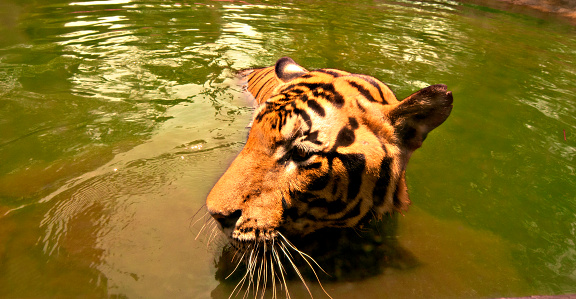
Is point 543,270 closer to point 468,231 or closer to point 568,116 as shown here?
point 468,231

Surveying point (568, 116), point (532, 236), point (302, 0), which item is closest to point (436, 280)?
point (532, 236)

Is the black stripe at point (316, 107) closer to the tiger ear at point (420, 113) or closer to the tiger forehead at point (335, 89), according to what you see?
the tiger forehead at point (335, 89)

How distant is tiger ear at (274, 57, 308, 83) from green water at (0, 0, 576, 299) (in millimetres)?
1081

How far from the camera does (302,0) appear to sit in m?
15.0

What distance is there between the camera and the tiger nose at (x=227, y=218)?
1.91 m

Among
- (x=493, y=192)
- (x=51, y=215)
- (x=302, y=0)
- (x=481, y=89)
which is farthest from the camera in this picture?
(x=302, y=0)

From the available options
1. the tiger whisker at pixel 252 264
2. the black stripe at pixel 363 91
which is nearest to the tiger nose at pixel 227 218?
the tiger whisker at pixel 252 264

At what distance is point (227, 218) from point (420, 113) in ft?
4.43

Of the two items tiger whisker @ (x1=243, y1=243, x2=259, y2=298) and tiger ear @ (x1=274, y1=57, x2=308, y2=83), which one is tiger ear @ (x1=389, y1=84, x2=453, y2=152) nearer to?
tiger ear @ (x1=274, y1=57, x2=308, y2=83)

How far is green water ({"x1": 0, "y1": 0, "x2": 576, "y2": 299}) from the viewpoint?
2152 millimetres

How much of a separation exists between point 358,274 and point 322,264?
0.24 meters

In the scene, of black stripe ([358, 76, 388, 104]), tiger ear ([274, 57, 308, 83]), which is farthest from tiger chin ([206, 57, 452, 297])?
tiger ear ([274, 57, 308, 83])

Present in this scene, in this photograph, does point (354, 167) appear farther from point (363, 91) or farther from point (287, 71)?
point (287, 71)

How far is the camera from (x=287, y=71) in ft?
9.73
